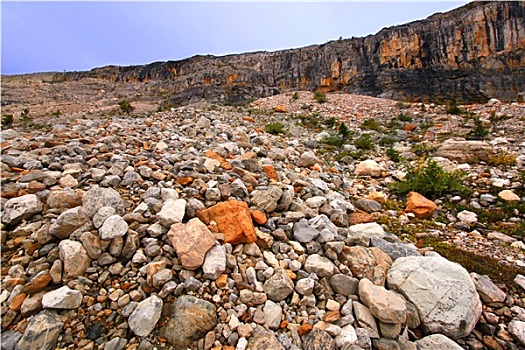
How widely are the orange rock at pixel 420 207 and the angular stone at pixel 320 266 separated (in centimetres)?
240

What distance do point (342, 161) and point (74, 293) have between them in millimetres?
5978

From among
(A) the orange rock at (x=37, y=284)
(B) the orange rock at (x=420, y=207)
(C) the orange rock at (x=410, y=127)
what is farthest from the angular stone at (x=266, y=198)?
(C) the orange rock at (x=410, y=127)

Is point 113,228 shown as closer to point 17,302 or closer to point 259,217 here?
point 17,302

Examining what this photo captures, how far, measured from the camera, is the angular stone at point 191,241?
196cm

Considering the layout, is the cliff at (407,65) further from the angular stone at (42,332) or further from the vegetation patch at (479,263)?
the angular stone at (42,332)

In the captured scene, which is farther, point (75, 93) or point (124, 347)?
point (75, 93)

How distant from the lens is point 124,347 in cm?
155

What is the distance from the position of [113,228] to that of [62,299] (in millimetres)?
573

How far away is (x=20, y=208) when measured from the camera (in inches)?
84.4

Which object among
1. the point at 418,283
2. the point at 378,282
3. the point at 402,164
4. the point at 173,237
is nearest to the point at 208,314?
the point at 173,237

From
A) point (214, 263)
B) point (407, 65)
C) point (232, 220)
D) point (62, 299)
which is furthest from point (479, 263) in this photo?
point (407, 65)

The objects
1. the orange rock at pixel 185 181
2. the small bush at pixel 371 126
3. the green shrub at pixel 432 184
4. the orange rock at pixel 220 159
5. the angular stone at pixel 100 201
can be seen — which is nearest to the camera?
the angular stone at pixel 100 201

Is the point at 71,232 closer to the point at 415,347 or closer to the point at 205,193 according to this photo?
the point at 205,193

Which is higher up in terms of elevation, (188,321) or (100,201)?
(100,201)
